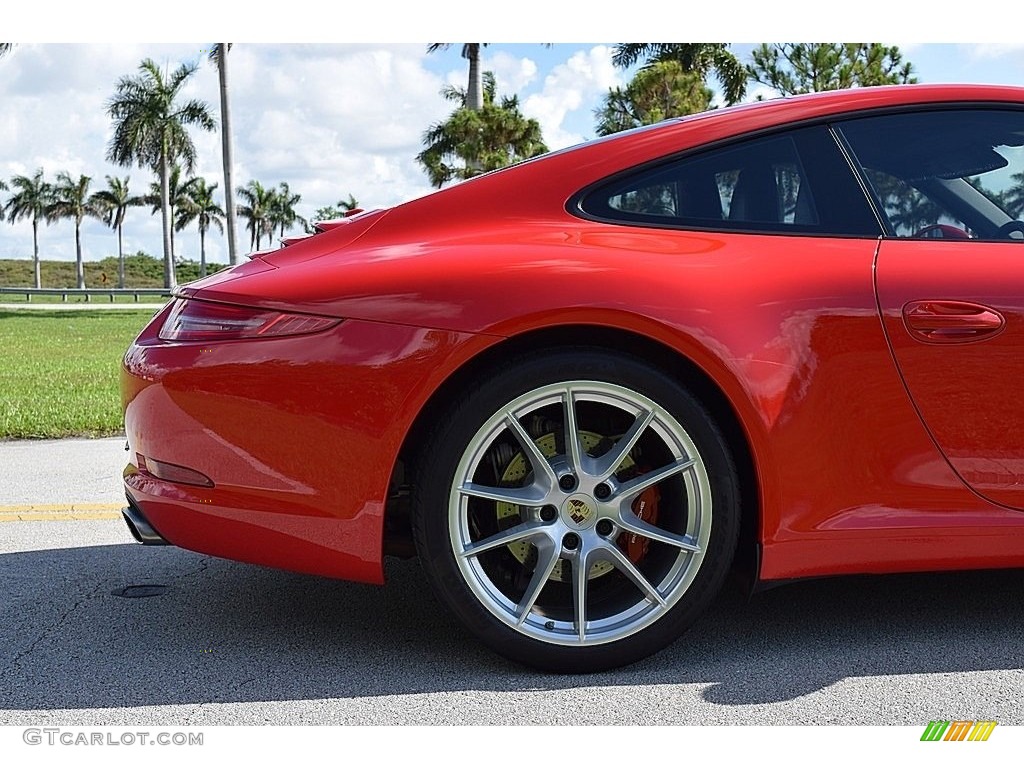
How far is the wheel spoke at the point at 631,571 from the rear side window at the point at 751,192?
844 millimetres

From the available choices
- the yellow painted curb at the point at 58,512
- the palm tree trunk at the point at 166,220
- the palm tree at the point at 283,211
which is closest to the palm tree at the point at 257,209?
the palm tree at the point at 283,211

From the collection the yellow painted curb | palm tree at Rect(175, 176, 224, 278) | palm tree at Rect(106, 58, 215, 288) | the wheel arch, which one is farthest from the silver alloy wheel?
palm tree at Rect(175, 176, 224, 278)

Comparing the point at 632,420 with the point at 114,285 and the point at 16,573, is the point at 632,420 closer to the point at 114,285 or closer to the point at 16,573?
the point at 16,573

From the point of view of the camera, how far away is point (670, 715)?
2.44 m

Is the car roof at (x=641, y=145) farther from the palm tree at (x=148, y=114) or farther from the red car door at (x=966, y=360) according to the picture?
the palm tree at (x=148, y=114)

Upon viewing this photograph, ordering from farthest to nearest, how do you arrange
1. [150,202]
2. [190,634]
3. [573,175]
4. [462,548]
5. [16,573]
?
[150,202] → [16,573] → [190,634] → [573,175] → [462,548]

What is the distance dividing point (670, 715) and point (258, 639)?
1.19 metres

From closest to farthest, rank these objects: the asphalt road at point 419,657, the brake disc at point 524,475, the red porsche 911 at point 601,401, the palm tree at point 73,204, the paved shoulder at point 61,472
A: the asphalt road at point 419,657 < the red porsche 911 at point 601,401 < the brake disc at point 524,475 < the paved shoulder at point 61,472 < the palm tree at point 73,204

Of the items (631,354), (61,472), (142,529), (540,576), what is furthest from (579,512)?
(61,472)

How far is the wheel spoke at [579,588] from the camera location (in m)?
2.65

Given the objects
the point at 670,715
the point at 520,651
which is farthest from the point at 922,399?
the point at 520,651

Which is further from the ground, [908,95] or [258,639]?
[908,95]
